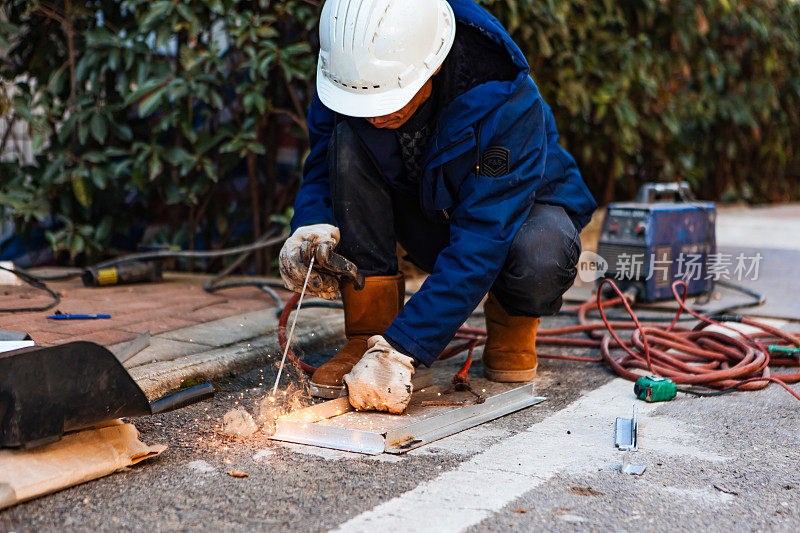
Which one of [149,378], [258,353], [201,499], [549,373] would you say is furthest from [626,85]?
[201,499]

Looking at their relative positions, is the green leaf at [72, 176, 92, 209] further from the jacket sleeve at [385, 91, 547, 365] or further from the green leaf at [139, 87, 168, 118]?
the jacket sleeve at [385, 91, 547, 365]

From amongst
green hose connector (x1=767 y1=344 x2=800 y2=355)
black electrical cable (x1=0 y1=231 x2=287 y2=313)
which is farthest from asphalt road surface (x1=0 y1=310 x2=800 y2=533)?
black electrical cable (x1=0 y1=231 x2=287 y2=313)

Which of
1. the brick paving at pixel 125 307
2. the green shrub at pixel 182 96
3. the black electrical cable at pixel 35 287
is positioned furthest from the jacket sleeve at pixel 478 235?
the green shrub at pixel 182 96

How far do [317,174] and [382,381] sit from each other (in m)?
0.85

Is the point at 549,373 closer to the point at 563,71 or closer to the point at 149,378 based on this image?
the point at 149,378

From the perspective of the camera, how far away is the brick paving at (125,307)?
9.05 ft

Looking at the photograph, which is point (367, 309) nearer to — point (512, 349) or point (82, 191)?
point (512, 349)

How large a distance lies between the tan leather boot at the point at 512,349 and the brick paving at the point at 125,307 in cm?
113

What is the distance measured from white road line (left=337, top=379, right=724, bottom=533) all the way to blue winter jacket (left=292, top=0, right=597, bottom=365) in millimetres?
354

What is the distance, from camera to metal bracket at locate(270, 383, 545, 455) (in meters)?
1.97

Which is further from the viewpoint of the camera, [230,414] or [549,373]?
[549,373]

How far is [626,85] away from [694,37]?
5.46ft

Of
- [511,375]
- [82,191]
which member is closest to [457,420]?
[511,375]

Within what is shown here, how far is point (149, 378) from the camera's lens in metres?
2.32
